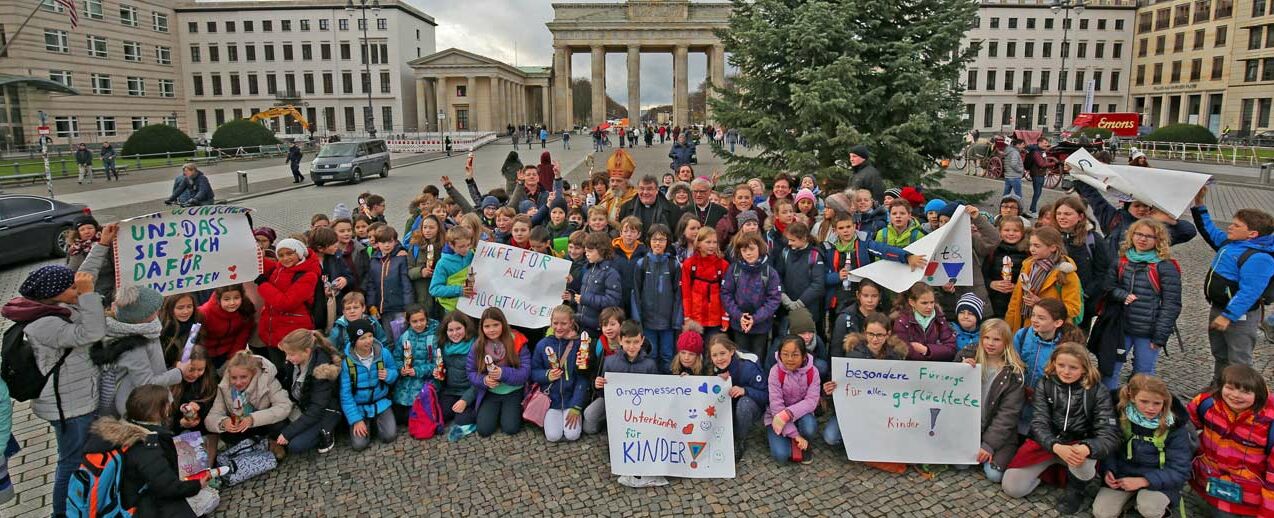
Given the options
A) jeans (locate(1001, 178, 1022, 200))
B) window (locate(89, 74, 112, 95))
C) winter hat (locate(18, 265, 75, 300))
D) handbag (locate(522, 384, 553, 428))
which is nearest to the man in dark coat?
handbag (locate(522, 384, 553, 428))

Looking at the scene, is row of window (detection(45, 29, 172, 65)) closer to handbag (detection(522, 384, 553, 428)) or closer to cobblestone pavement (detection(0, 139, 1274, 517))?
cobblestone pavement (detection(0, 139, 1274, 517))

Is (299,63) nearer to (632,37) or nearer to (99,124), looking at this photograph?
(99,124)

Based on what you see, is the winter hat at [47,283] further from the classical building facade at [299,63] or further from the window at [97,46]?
the classical building facade at [299,63]

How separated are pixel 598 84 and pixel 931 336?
83.6 metres

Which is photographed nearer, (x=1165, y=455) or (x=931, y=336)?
(x=1165, y=455)

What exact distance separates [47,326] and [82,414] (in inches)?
25.7

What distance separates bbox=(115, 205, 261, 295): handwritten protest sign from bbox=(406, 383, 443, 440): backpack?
6.88ft

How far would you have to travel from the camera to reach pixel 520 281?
7.47 m

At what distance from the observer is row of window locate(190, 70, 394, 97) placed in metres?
89.1

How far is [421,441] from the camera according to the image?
6.23 m

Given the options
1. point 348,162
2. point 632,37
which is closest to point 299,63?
point 632,37

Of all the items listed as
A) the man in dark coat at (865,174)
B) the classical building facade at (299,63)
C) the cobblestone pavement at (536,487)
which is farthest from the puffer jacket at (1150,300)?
the classical building facade at (299,63)

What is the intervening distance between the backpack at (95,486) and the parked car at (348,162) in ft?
90.1

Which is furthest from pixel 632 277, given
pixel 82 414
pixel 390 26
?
pixel 390 26
